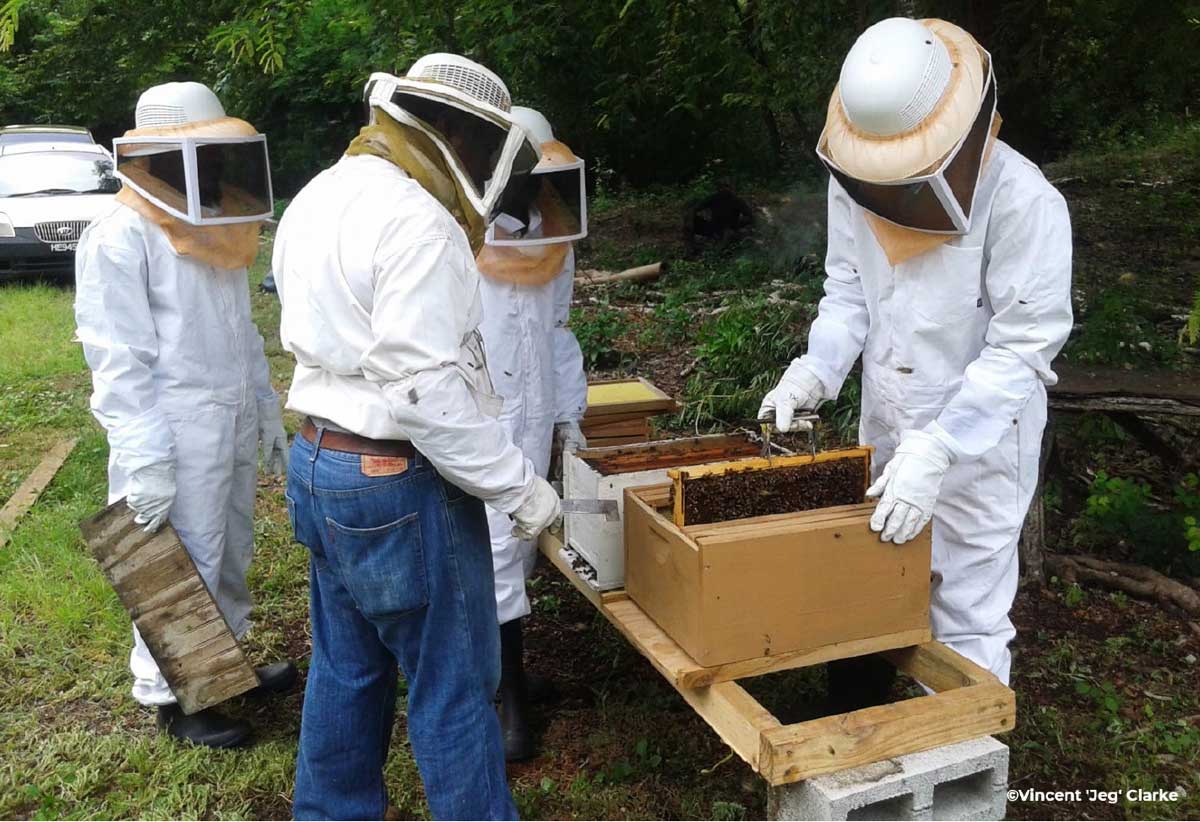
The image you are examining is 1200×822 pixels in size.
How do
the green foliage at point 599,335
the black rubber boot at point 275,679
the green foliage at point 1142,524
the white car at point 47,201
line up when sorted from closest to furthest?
the black rubber boot at point 275,679, the green foliage at point 1142,524, the green foliage at point 599,335, the white car at point 47,201

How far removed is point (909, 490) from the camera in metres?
2.04

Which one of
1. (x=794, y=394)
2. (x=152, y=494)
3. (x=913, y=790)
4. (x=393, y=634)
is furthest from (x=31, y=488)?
(x=913, y=790)

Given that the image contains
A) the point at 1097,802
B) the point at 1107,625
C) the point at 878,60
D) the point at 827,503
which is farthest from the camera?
the point at 1107,625

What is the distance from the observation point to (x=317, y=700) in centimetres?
228

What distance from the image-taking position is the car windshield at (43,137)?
39.0 feet

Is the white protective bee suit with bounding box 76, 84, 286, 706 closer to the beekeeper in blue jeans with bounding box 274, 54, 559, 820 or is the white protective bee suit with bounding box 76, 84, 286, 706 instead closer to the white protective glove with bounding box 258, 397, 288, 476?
the white protective glove with bounding box 258, 397, 288, 476

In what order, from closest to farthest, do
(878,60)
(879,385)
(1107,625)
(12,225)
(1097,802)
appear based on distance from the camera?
(878,60), (879,385), (1097,802), (1107,625), (12,225)

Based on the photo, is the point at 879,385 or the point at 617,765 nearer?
the point at 879,385

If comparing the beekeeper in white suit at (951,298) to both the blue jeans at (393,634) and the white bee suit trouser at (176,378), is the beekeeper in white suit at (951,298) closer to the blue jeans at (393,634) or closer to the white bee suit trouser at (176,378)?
the blue jeans at (393,634)

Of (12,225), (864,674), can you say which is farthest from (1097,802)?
(12,225)

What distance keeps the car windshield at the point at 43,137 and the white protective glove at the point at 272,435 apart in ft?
34.8

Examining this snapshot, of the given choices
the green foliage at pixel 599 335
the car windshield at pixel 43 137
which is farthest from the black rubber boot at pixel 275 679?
the car windshield at pixel 43 137

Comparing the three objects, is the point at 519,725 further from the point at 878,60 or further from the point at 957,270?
the point at 878,60

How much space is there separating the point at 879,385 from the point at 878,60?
77 centimetres
